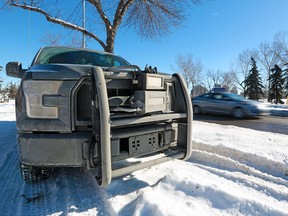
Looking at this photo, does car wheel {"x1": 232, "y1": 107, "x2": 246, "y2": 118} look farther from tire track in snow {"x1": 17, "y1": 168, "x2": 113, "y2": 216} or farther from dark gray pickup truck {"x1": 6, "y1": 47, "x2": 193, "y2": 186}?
tire track in snow {"x1": 17, "y1": 168, "x2": 113, "y2": 216}

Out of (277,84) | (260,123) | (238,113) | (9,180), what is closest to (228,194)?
(9,180)

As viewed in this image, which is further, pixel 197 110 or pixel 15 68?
pixel 197 110

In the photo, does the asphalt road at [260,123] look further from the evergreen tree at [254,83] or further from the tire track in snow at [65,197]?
the evergreen tree at [254,83]

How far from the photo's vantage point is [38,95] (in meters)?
1.96

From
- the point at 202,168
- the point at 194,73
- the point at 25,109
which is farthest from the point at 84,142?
the point at 194,73

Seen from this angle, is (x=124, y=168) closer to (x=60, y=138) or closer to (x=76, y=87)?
(x=60, y=138)

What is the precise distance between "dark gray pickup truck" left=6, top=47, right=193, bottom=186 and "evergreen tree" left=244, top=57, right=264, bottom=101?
47.9 meters

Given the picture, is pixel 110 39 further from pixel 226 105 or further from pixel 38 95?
pixel 38 95

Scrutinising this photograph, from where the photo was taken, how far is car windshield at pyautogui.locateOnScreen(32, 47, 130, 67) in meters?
3.27

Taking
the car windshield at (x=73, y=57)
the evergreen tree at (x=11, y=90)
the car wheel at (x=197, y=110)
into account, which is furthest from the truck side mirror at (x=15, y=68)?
the evergreen tree at (x=11, y=90)

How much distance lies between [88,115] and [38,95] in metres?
0.53

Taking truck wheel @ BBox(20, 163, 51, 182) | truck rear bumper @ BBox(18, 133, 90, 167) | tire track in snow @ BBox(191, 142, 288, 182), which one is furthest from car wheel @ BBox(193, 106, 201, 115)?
truck rear bumper @ BBox(18, 133, 90, 167)

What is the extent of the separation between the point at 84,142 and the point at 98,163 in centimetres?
26

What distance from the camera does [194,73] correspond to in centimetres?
4738
